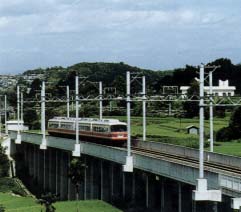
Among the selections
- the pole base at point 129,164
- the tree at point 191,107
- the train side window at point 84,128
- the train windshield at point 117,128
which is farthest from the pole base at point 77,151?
the tree at point 191,107

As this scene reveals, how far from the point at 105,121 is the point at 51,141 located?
1453 cm

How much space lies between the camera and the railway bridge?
38594 millimetres

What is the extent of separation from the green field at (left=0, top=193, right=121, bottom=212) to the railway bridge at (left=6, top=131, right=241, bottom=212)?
102 centimetres

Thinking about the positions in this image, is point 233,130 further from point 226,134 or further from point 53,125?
point 53,125

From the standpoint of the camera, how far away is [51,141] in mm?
77938

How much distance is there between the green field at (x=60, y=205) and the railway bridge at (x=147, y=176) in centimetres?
102

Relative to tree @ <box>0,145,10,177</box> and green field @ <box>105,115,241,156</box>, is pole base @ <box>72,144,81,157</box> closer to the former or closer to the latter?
green field @ <box>105,115,241,156</box>

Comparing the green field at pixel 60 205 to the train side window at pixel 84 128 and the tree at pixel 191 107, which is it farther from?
the tree at pixel 191 107

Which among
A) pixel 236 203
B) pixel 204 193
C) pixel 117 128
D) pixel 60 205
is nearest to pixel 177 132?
pixel 117 128

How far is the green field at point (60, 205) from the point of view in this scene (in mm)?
59159

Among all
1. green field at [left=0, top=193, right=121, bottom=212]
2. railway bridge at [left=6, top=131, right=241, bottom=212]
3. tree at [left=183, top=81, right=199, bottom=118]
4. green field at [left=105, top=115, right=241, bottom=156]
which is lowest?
green field at [left=0, top=193, right=121, bottom=212]

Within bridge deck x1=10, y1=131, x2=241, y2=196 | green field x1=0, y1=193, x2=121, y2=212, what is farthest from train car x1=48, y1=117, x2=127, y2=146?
green field x1=0, y1=193, x2=121, y2=212

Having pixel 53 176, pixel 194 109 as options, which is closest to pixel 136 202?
pixel 53 176

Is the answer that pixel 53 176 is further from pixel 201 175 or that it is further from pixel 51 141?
pixel 201 175
